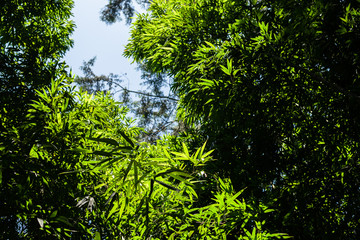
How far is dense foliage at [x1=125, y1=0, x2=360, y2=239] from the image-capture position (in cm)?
242

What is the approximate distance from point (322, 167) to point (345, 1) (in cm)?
169

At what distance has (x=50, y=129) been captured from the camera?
2.22m

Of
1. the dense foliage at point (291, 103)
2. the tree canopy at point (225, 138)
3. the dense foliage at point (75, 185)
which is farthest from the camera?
the dense foliage at point (291, 103)

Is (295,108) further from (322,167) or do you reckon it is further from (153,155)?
(153,155)

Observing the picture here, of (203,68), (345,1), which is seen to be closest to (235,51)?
(203,68)

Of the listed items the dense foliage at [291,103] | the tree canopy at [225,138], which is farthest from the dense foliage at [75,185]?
the dense foliage at [291,103]

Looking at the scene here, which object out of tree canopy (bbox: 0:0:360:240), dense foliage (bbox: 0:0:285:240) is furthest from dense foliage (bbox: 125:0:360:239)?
dense foliage (bbox: 0:0:285:240)

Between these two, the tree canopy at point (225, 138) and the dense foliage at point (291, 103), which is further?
the dense foliage at point (291, 103)

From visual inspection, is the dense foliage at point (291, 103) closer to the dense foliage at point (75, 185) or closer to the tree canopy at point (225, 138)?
the tree canopy at point (225, 138)

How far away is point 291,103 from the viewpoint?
8.74 feet

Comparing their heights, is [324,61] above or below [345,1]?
below

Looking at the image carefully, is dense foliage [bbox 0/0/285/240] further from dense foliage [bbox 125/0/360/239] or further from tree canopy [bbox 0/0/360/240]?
dense foliage [bbox 125/0/360/239]

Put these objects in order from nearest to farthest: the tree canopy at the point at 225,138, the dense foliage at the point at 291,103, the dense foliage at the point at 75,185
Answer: the dense foliage at the point at 75,185, the tree canopy at the point at 225,138, the dense foliage at the point at 291,103

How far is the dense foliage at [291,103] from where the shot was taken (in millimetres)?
2422
